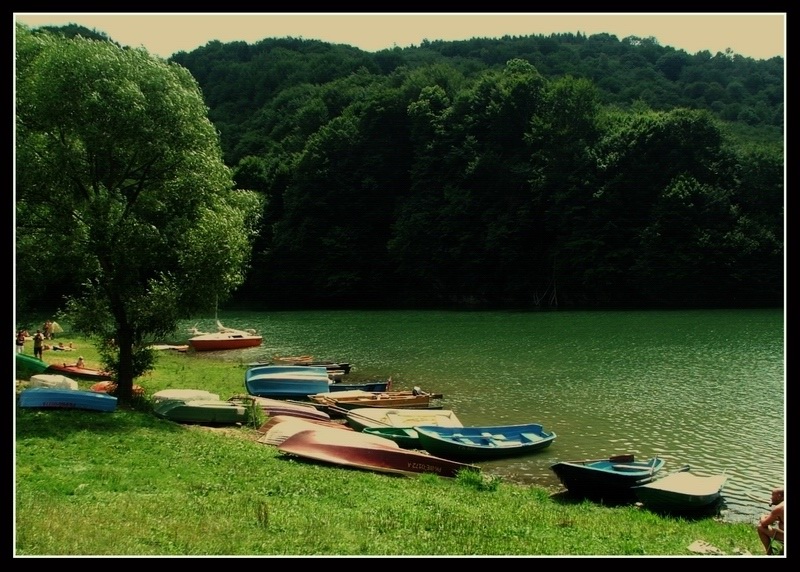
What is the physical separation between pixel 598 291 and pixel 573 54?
29273mm

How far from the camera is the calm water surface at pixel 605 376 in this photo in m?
19.0

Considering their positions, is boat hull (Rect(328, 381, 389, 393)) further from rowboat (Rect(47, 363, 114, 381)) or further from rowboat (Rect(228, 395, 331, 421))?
rowboat (Rect(47, 363, 114, 381))

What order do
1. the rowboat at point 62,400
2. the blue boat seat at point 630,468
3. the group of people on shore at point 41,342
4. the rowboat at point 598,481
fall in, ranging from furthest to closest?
1. the group of people on shore at point 41,342
2. the rowboat at point 62,400
3. the blue boat seat at point 630,468
4. the rowboat at point 598,481

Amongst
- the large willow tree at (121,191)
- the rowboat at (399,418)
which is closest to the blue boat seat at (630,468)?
the rowboat at (399,418)

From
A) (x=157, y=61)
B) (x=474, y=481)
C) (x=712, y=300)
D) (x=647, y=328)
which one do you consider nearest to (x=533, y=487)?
(x=474, y=481)

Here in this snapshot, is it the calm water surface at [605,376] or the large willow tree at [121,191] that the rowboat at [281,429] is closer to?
the large willow tree at [121,191]

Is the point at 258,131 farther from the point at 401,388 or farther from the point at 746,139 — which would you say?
the point at 401,388

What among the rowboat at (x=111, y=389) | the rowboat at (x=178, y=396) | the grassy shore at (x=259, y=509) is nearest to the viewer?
the grassy shore at (x=259, y=509)

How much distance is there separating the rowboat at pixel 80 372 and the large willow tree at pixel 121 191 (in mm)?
6096

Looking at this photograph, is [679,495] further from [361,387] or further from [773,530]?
[361,387]

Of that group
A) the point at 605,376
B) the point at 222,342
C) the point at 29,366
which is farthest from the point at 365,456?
the point at 222,342

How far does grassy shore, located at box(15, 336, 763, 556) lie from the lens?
9.05 m

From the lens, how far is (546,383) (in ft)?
95.5

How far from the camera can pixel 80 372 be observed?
87.0ft
